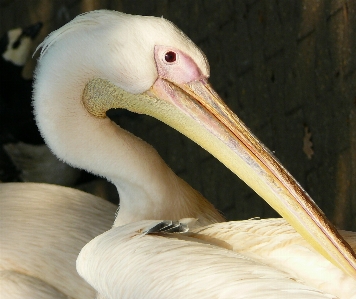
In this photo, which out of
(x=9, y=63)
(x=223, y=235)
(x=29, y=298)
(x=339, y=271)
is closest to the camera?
(x=339, y=271)

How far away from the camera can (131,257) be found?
142 cm

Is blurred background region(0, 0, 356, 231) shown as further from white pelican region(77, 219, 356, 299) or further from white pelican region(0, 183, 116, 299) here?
white pelican region(77, 219, 356, 299)

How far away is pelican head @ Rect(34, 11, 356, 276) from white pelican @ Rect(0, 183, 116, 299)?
35 cm

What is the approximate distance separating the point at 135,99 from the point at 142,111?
0.04 m

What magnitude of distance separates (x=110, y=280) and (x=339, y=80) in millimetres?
1481

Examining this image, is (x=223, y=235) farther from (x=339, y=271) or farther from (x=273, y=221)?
(x=339, y=271)

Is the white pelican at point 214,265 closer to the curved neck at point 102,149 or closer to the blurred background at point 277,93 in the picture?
the curved neck at point 102,149

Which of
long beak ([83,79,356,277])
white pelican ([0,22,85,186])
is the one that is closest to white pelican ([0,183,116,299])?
long beak ([83,79,356,277])

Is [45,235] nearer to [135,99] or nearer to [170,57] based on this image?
[135,99]

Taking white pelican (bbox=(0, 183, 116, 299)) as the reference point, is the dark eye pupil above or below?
above

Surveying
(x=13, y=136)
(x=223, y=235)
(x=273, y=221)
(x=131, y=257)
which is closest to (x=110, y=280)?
(x=131, y=257)

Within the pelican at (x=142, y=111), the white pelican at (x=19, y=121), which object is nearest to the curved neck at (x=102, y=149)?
the pelican at (x=142, y=111)

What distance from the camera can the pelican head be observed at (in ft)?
5.40

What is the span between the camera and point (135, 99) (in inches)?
70.7
